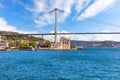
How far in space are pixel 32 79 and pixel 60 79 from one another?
4.93 ft

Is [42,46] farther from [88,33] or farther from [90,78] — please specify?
[90,78]

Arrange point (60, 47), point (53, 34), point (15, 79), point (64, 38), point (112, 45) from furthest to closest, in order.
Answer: point (112, 45) < point (64, 38) < point (60, 47) < point (53, 34) < point (15, 79)

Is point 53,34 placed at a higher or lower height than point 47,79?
higher

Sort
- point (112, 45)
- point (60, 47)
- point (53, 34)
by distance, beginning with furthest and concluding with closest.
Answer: point (112, 45) < point (60, 47) < point (53, 34)

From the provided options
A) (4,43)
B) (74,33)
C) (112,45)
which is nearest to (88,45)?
(112,45)

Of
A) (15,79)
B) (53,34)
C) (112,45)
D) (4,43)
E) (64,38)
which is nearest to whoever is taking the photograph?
(15,79)

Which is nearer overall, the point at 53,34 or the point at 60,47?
the point at 53,34

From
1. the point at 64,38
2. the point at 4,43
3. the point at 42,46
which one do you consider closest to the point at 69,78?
the point at 4,43

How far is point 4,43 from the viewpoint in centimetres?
8125

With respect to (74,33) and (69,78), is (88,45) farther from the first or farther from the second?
(69,78)

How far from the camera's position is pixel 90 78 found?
15781mm

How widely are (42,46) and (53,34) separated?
1904 cm

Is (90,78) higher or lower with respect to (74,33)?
lower

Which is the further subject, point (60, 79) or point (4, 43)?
point (4, 43)
